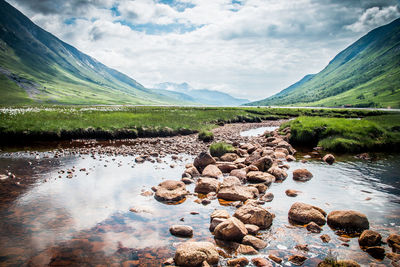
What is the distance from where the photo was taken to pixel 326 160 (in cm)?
2033

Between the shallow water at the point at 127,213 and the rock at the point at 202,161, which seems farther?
the rock at the point at 202,161

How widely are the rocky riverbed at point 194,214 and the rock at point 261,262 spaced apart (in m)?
0.03

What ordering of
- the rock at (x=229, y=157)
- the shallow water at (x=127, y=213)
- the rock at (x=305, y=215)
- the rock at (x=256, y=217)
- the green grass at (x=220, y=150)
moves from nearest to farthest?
the shallow water at (x=127, y=213) → the rock at (x=256, y=217) → the rock at (x=305, y=215) → the rock at (x=229, y=157) → the green grass at (x=220, y=150)

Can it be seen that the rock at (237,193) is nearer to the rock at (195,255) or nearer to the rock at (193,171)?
the rock at (193,171)

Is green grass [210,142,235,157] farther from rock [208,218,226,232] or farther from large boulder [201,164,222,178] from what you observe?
rock [208,218,226,232]

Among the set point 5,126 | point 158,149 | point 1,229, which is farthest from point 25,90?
point 1,229

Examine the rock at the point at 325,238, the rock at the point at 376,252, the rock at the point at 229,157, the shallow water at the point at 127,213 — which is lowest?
the shallow water at the point at 127,213

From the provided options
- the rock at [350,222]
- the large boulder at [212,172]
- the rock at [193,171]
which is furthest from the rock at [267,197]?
the rock at [193,171]

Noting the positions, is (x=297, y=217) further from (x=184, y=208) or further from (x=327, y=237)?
(x=184, y=208)

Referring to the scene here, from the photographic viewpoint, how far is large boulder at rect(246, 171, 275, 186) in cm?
1462

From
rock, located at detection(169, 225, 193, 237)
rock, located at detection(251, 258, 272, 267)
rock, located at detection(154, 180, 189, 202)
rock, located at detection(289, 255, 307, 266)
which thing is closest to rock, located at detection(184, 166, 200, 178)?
rock, located at detection(154, 180, 189, 202)

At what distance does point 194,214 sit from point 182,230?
1.81m

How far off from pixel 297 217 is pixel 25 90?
213815mm

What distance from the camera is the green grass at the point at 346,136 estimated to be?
993 inches
